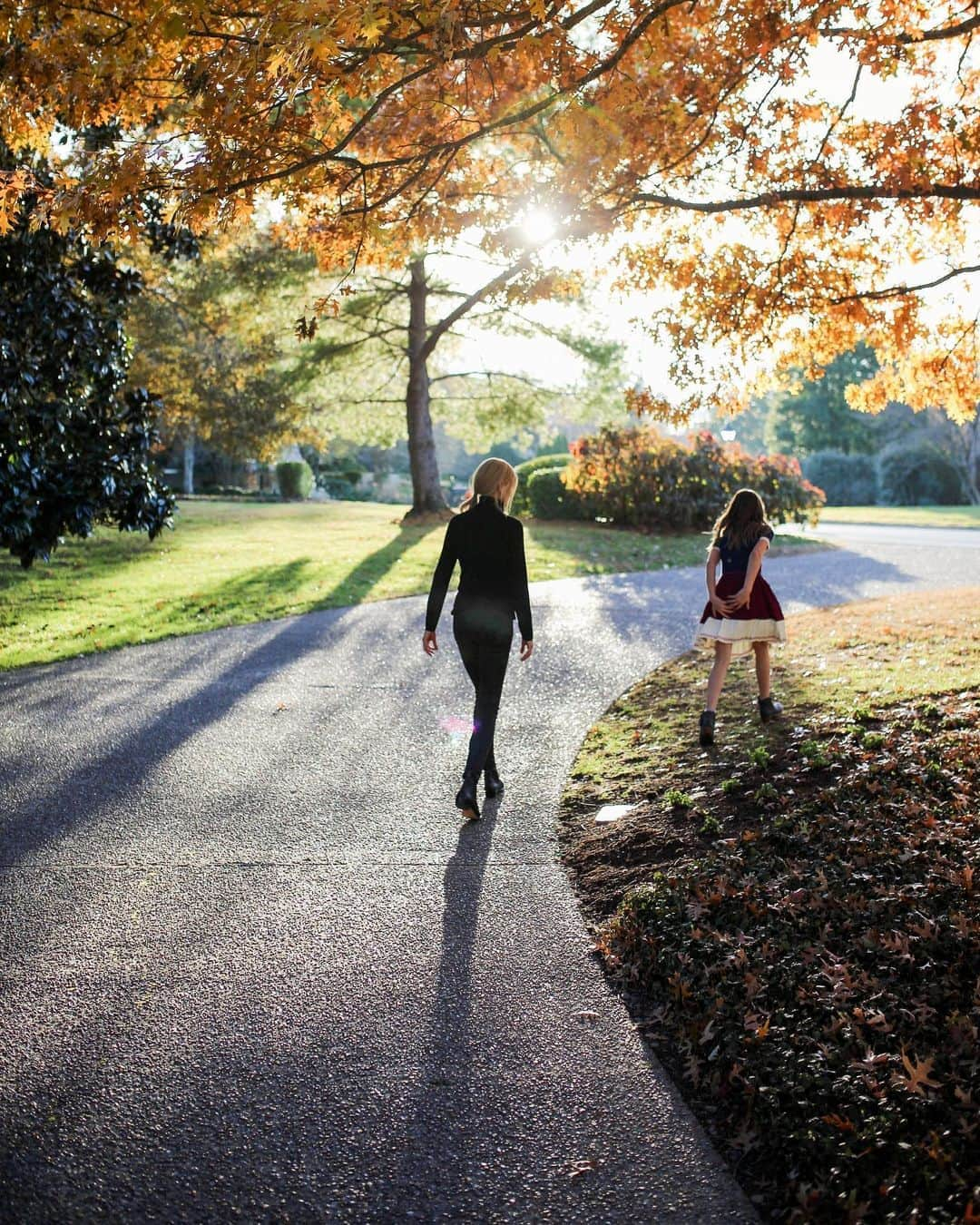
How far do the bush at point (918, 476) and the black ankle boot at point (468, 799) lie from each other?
40078 millimetres

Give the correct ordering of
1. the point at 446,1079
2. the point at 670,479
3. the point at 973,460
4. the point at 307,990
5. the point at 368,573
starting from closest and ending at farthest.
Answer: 1. the point at 446,1079
2. the point at 307,990
3. the point at 368,573
4. the point at 670,479
5. the point at 973,460

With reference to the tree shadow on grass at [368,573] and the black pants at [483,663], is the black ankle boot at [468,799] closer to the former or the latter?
the black pants at [483,663]

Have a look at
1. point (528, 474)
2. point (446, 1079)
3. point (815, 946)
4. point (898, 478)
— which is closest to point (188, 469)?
point (528, 474)

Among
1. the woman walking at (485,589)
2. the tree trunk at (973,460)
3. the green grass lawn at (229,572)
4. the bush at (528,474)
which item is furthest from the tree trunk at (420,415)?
the tree trunk at (973,460)

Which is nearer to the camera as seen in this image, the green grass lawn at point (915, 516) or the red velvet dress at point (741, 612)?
the red velvet dress at point (741, 612)

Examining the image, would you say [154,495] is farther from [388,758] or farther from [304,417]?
[304,417]

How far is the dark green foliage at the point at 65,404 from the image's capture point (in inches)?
361

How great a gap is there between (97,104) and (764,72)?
161 inches

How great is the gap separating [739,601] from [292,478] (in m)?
31.1

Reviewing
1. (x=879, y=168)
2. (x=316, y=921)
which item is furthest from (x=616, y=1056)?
(x=879, y=168)

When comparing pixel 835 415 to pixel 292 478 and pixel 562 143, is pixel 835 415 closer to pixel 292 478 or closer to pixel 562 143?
pixel 292 478

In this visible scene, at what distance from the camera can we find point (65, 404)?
9789mm

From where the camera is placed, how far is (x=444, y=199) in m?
6.52

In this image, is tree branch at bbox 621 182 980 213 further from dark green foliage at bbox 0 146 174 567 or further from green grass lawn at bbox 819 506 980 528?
green grass lawn at bbox 819 506 980 528
